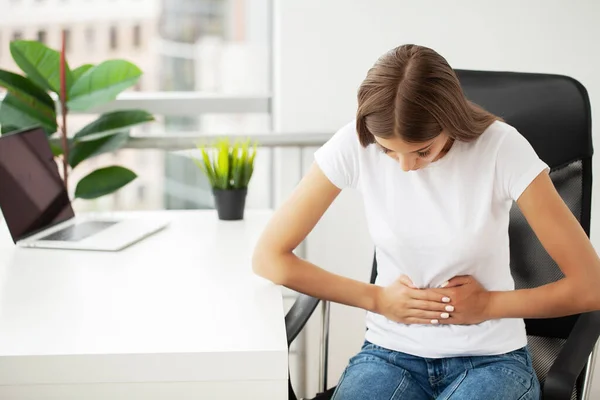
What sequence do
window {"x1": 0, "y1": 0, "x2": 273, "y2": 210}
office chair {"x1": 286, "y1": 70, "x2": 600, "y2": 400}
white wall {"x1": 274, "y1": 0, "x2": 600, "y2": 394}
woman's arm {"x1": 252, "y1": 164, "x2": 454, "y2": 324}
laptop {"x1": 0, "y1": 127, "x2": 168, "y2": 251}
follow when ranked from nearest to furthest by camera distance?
1. woman's arm {"x1": 252, "y1": 164, "x2": 454, "y2": 324}
2. office chair {"x1": 286, "y1": 70, "x2": 600, "y2": 400}
3. laptop {"x1": 0, "y1": 127, "x2": 168, "y2": 251}
4. white wall {"x1": 274, "y1": 0, "x2": 600, "y2": 394}
5. window {"x1": 0, "y1": 0, "x2": 273, "y2": 210}

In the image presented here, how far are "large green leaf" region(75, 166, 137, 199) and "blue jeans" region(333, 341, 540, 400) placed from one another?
85 centimetres

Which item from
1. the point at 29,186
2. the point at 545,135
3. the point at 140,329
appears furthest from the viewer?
the point at 29,186

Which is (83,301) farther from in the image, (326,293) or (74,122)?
(74,122)

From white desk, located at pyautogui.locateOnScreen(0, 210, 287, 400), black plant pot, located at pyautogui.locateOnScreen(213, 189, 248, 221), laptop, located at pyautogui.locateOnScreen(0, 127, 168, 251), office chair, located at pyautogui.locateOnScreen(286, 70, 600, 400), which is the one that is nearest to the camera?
white desk, located at pyautogui.locateOnScreen(0, 210, 287, 400)

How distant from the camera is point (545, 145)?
150cm

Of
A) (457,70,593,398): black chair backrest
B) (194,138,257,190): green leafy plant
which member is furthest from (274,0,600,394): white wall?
(457,70,593,398): black chair backrest

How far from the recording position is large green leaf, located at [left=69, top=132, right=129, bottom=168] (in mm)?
1921

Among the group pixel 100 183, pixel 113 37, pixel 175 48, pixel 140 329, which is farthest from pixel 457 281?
pixel 113 37

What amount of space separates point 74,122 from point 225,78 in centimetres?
50

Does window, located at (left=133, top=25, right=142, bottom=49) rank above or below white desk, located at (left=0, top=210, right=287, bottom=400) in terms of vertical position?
above

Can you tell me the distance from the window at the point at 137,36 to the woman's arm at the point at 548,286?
152 cm

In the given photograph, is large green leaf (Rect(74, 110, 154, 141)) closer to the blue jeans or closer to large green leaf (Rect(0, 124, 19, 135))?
large green leaf (Rect(0, 124, 19, 135))

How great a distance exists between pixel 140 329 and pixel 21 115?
3.25ft

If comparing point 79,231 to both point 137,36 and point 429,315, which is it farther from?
point 137,36
